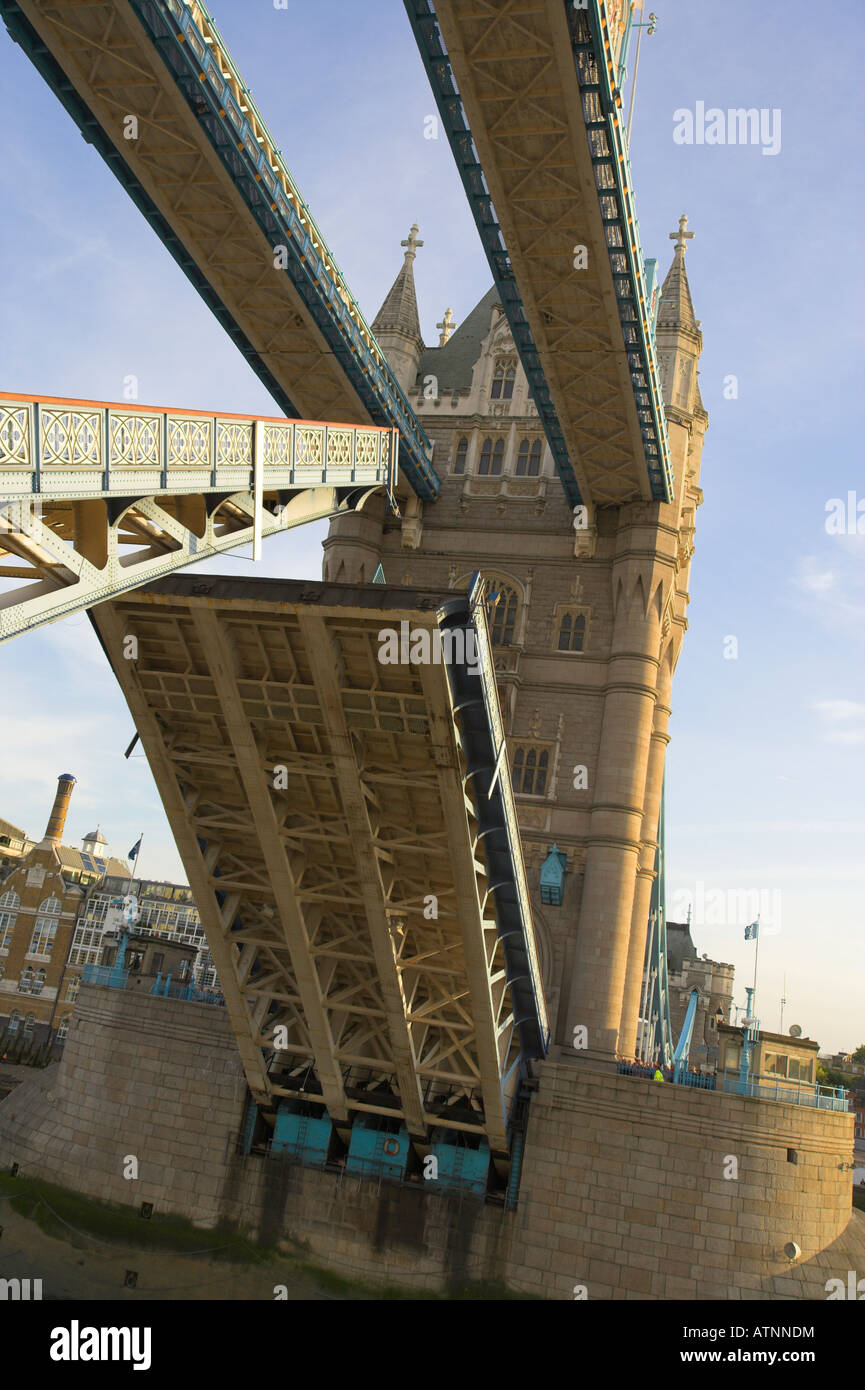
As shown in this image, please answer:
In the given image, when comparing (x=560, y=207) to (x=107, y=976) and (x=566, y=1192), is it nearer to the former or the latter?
(x=566, y=1192)

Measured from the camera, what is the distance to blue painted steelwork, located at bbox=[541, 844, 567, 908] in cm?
3183

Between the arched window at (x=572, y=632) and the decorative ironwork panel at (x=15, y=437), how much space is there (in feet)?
86.9

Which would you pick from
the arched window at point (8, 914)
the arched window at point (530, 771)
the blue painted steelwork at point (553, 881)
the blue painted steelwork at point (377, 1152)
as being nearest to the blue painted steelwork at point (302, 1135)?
the blue painted steelwork at point (377, 1152)

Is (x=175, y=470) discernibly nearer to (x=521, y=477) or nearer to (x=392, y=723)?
(x=392, y=723)

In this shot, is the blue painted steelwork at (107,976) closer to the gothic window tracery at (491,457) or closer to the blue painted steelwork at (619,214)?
the gothic window tracery at (491,457)

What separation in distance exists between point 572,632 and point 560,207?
13.2 meters

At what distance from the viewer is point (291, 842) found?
22.8 meters

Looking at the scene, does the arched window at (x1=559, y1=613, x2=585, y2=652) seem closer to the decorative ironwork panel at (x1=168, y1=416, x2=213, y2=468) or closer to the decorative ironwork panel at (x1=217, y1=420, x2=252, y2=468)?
the decorative ironwork panel at (x1=217, y1=420, x2=252, y2=468)

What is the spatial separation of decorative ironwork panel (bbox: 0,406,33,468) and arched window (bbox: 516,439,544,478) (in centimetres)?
2888

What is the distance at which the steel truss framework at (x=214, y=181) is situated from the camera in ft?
69.0

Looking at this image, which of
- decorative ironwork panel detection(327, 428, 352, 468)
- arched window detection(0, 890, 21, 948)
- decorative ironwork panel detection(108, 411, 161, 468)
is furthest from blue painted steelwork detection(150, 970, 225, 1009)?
arched window detection(0, 890, 21, 948)

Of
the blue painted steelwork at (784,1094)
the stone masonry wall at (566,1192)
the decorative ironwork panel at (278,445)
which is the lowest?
the stone masonry wall at (566,1192)
